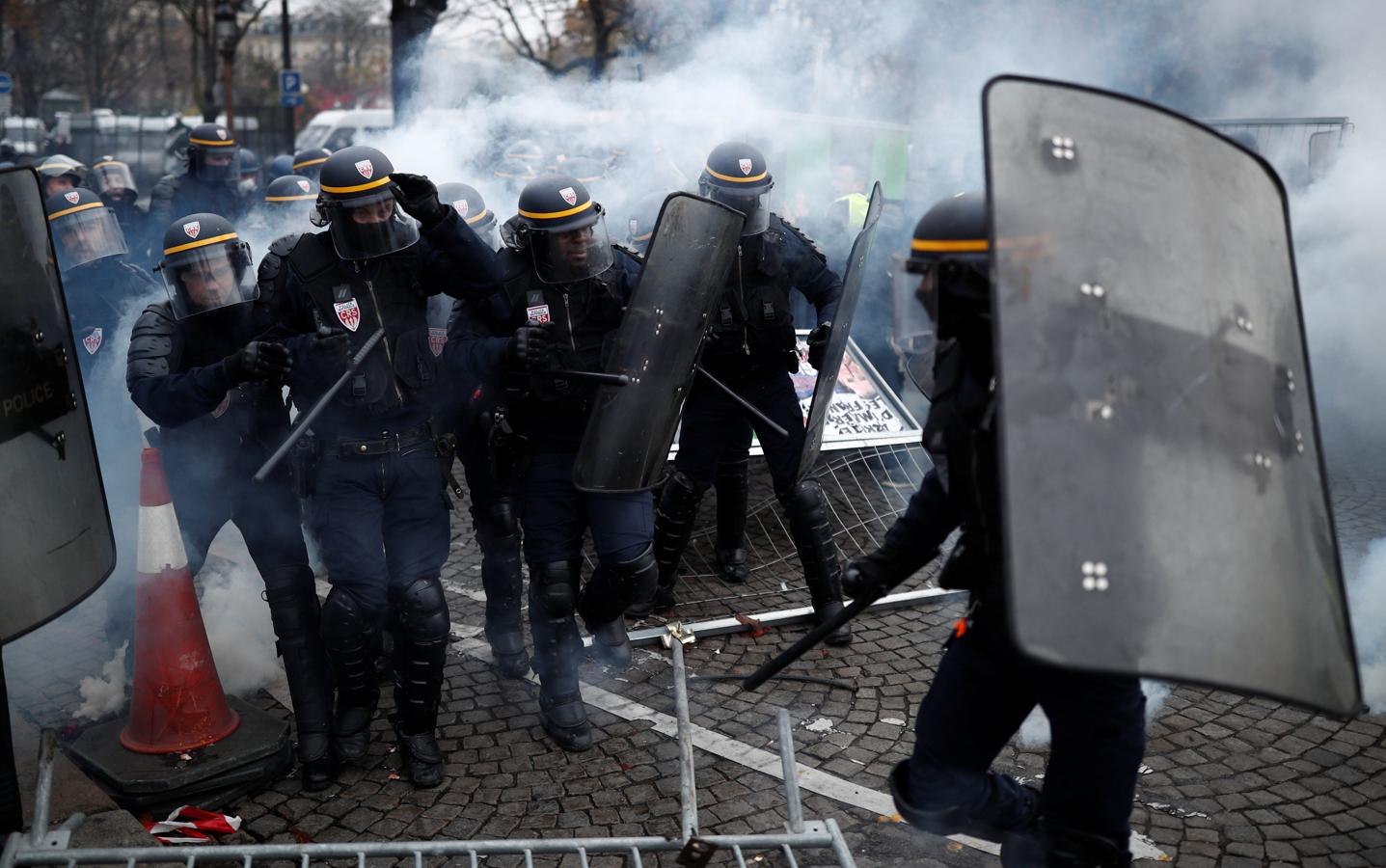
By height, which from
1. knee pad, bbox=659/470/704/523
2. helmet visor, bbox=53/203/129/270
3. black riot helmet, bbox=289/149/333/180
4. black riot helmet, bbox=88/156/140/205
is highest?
helmet visor, bbox=53/203/129/270

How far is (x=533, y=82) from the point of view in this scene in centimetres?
1939

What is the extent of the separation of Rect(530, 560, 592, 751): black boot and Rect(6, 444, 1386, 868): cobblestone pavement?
8 cm

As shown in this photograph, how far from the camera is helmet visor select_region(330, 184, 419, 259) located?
3840 mm

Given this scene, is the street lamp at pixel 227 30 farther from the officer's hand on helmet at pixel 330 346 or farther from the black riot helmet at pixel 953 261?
the black riot helmet at pixel 953 261

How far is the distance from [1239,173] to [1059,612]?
952mm

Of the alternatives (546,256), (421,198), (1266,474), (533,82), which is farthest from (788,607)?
(533,82)

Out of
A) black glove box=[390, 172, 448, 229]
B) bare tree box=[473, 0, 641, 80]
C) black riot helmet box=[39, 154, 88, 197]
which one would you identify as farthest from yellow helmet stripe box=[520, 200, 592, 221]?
bare tree box=[473, 0, 641, 80]

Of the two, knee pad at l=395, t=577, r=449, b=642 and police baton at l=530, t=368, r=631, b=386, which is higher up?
police baton at l=530, t=368, r=631, b=386

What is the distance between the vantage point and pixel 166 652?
3910mm

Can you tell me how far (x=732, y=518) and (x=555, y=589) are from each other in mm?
1673

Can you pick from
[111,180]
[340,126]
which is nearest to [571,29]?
[340,126]

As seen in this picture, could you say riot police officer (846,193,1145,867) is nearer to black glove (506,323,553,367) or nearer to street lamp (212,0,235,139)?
black glove (506,323,553,367)

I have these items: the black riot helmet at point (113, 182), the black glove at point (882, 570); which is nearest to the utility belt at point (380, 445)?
the black glove at point (882, 570)

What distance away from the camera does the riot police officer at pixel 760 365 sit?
4945mm
